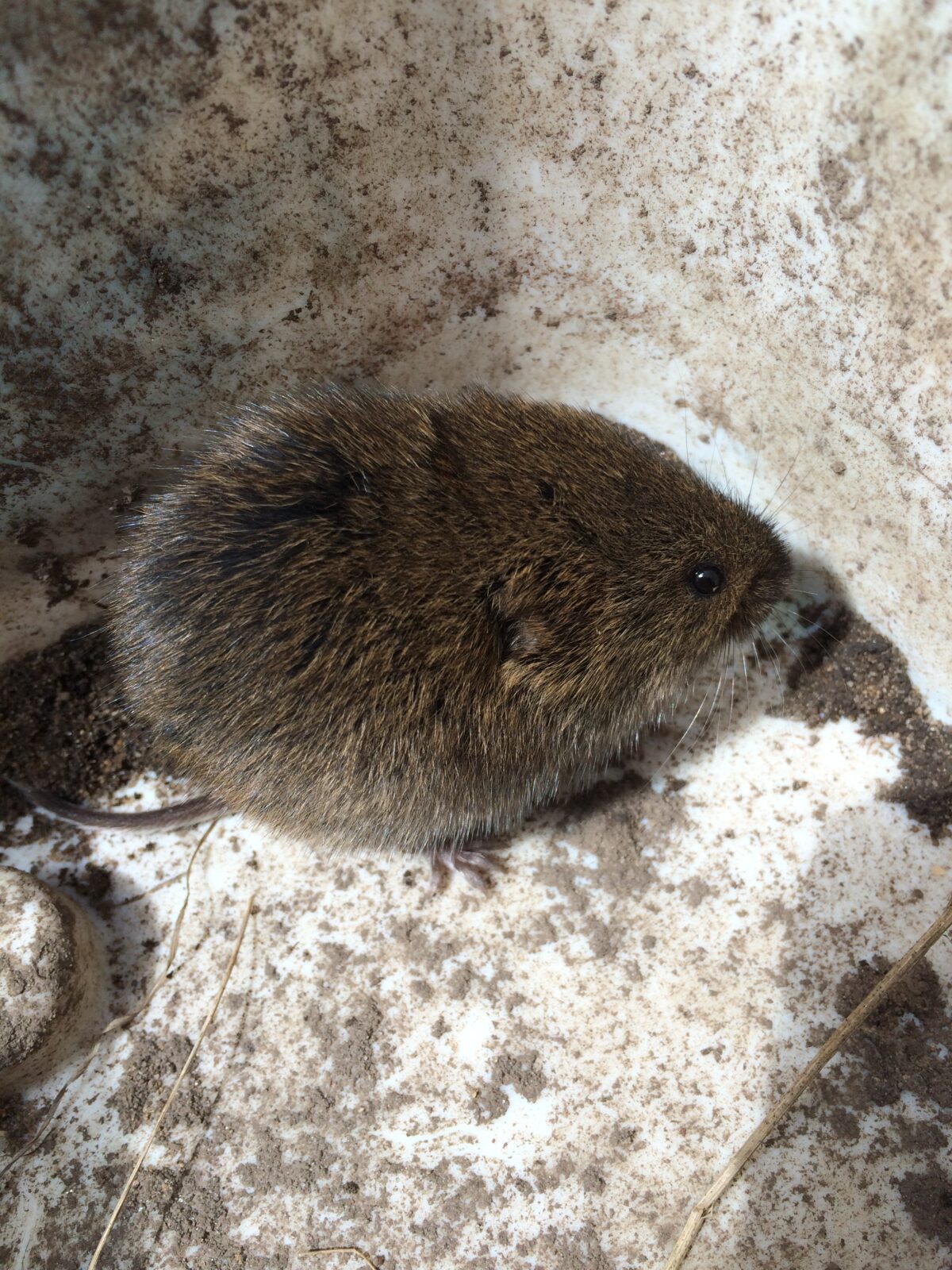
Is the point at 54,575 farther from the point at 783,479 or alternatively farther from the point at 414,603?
the point at 783,479

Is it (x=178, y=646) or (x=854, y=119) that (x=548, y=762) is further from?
(x=854, y=119)

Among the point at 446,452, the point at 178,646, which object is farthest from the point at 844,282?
the point at 178,646

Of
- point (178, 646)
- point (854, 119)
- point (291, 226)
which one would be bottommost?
point (178, 646)

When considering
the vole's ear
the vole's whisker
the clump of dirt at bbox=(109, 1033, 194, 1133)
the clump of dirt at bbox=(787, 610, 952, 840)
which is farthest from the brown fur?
the clump of dirt at bbox=(109, 1033, 194, 1133)

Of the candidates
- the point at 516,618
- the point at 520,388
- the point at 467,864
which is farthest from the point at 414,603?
the point at 520,388

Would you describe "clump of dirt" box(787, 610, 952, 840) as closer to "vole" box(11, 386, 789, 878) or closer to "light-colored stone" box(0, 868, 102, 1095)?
"vole" box(11, 386, 789, 878)

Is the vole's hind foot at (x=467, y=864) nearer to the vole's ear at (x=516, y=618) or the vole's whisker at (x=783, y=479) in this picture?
the vole's ear at (x=516, y=618)

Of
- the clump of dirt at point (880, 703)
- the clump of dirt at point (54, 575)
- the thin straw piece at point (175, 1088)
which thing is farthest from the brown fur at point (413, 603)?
the clump of dirt at point (54, 575)

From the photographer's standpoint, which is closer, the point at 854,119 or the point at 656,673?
the point at 854,119
